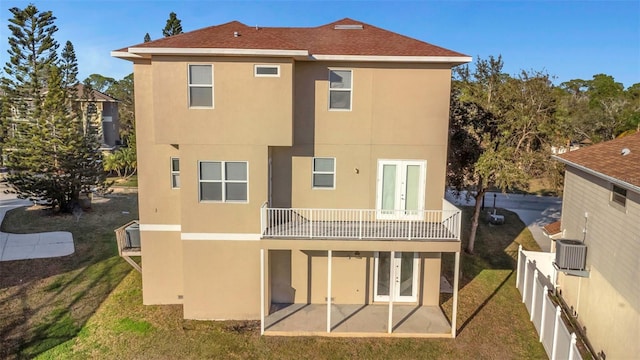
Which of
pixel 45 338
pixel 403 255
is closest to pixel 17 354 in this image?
pixel 45 338

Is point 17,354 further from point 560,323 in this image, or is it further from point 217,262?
point 560,323

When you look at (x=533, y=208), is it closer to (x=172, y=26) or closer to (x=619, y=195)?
(x=619, y=195)

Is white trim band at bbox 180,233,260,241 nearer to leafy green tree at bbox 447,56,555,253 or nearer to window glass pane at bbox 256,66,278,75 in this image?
window glass pane at bbox 256,66,278,75

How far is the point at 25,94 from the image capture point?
21.2m

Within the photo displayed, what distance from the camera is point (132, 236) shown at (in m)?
12.8

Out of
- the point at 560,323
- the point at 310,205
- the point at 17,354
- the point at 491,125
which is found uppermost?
the point at 491,125

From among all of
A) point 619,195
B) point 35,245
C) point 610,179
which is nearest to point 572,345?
point 610,179

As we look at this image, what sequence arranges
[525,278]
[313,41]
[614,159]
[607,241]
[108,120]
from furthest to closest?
[108,120] < [525,278] < [313,41] < [614,159] < [607,241]

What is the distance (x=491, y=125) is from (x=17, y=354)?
649 inches

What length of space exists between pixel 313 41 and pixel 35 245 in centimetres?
1443

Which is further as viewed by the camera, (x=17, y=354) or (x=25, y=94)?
(x=25, y=94)

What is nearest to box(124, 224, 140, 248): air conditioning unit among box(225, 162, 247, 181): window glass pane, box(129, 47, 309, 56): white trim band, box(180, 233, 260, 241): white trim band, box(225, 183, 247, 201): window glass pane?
box(180, 233, 260, 241): white trim band

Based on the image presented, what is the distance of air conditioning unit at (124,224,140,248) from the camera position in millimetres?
12680

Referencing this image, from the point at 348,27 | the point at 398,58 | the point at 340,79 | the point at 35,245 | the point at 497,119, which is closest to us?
the point at 398,58
